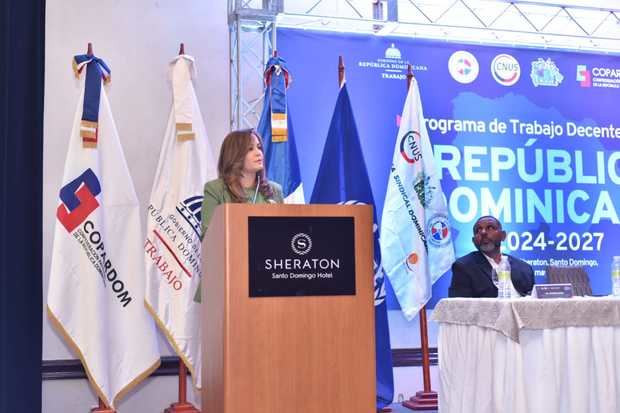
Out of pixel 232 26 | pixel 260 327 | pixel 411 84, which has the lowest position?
pixel 260 327

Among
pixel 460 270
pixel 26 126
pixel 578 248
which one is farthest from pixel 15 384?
pixel 578 248

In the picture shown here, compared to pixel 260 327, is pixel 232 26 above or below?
above

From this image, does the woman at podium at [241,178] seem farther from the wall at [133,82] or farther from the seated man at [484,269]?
the seated man at [484,269]

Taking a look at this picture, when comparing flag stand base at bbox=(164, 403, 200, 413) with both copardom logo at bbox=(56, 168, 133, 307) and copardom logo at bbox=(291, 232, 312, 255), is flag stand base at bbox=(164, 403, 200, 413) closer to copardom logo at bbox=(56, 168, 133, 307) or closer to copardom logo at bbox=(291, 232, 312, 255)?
copardom logo at bbox=(56, 168, 133, 307)

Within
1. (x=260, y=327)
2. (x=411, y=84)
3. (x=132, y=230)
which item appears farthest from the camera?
(x=411, y=84)

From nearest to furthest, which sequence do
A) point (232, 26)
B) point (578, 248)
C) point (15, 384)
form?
point (15, 384)
point (232, 26)
point (578, 248)

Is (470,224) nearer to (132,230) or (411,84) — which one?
(411,84)

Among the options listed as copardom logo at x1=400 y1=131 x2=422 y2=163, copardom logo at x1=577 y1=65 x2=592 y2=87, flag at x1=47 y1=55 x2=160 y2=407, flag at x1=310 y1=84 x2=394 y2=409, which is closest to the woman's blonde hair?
flag at x1=47 y1=55 x2=160 y2=407

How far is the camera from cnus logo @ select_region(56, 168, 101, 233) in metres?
3.97

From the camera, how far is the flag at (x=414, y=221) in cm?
455

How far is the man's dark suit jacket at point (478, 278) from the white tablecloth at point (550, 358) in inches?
39.1

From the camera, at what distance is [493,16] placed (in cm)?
527

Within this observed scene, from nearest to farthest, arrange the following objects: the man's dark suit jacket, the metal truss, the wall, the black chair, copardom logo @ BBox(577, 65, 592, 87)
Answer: the black chair → the man's dark suit jacket → the wall → the metal truss → copardom logo @ BBox(577, 65, 592, 87)

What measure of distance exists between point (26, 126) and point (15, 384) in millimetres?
790
